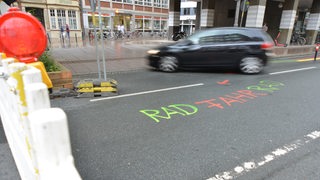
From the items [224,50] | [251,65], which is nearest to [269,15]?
[251,65]

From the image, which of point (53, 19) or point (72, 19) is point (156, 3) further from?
point (53, 19)

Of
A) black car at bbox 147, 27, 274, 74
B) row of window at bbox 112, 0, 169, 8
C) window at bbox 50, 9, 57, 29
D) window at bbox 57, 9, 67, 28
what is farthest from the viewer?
row of window at bbox 112, 0, 169, 8

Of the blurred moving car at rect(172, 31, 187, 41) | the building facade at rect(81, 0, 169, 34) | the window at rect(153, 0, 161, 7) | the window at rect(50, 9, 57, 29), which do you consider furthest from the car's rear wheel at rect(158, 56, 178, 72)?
the window at rect(153, 0, 161, 7)

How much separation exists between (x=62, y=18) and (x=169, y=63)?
75.5 feet

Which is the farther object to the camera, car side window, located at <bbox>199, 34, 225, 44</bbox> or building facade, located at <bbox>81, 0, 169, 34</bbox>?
building facade, located at <bbox>81, 0, 169, 34</bbox>

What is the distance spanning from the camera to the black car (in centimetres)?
788

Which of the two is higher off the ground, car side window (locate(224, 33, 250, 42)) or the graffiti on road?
car side window (locate(224, 33, 250, 42))

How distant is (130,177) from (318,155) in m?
2.57

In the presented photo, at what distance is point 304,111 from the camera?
4477mm

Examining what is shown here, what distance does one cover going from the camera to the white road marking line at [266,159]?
8.12ft

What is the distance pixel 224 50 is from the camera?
7.88m

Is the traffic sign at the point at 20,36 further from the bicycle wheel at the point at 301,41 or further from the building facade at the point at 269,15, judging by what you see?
the bicycle wheel at the point at 301,41

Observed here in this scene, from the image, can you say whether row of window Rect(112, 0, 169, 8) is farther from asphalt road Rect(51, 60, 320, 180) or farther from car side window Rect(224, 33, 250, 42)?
asphalt road Rect(51, 60, 320, 180)

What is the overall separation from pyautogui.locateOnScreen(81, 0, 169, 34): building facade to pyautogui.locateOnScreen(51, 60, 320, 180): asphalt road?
30.4 m
